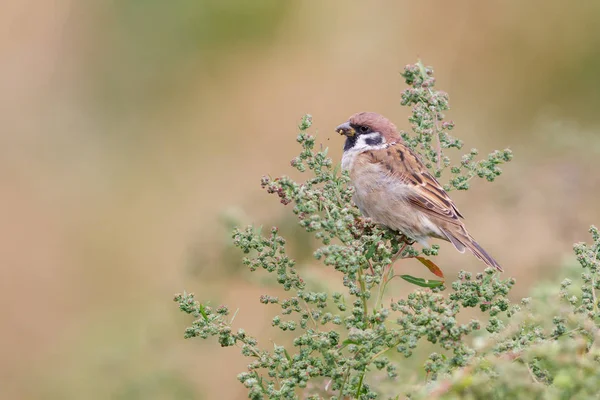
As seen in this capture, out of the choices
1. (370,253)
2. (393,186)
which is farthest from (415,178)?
(370,253)

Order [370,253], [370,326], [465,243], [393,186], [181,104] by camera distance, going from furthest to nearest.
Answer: [181,104], [393,186], [465,243], [370,253], [370,326]

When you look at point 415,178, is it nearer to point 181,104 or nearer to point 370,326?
point 370,326

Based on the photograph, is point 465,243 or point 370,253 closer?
point 370,253

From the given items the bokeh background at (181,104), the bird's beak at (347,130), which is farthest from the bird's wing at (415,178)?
the bokeh background at (181,104)

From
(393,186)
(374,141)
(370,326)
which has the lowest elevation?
(370,326)

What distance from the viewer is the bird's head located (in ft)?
14.3

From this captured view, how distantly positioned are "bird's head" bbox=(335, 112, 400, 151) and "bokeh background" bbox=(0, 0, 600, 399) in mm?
1462

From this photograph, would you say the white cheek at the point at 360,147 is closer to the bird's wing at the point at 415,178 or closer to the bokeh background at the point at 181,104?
the bird's wing at the point at 415,178

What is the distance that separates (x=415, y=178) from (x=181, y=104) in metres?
5.45

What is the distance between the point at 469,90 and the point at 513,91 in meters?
0.45

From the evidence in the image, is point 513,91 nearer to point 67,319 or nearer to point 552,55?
point 552,55

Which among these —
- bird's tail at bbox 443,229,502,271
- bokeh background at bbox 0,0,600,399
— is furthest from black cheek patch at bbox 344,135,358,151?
bokeh background at bbox 0,0,600,399

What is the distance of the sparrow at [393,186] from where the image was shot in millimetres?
4168

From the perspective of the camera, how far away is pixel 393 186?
439cm
